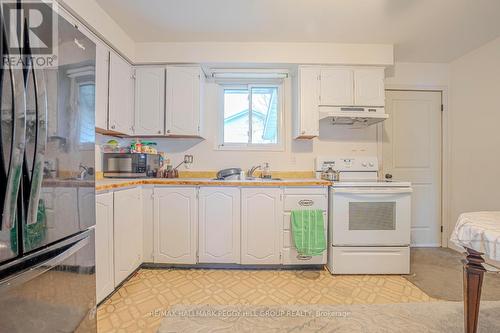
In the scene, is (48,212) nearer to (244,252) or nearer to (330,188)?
(244,252)

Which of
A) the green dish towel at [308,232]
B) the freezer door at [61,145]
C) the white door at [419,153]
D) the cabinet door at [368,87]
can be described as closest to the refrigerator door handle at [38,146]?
the freezer door at [61,145]

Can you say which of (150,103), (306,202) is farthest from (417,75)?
(150,103)

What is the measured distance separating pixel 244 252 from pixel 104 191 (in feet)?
4.49

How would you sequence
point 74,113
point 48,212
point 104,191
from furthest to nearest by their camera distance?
point 104,191 → point 74,113 → point 48,212

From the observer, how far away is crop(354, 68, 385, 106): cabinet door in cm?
256

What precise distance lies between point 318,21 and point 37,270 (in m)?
2.58

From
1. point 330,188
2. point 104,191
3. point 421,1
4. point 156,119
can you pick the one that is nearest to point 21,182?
point 104,191

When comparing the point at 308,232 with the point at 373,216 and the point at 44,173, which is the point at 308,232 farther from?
the point at 44,173

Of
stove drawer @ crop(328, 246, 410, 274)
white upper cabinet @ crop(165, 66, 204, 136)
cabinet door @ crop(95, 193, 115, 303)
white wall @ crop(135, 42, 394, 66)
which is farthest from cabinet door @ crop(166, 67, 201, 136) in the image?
stove drawer @ crop(328, 246, 410, 274)

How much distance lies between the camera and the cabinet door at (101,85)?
1990 millimetres

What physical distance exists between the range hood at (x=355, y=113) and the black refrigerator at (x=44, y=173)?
2.17m

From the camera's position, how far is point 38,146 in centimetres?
75

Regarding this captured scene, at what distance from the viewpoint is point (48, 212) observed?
2.67 ft

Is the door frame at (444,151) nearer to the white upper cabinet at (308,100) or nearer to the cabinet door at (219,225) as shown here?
the white upper cabinet at (308,100)
